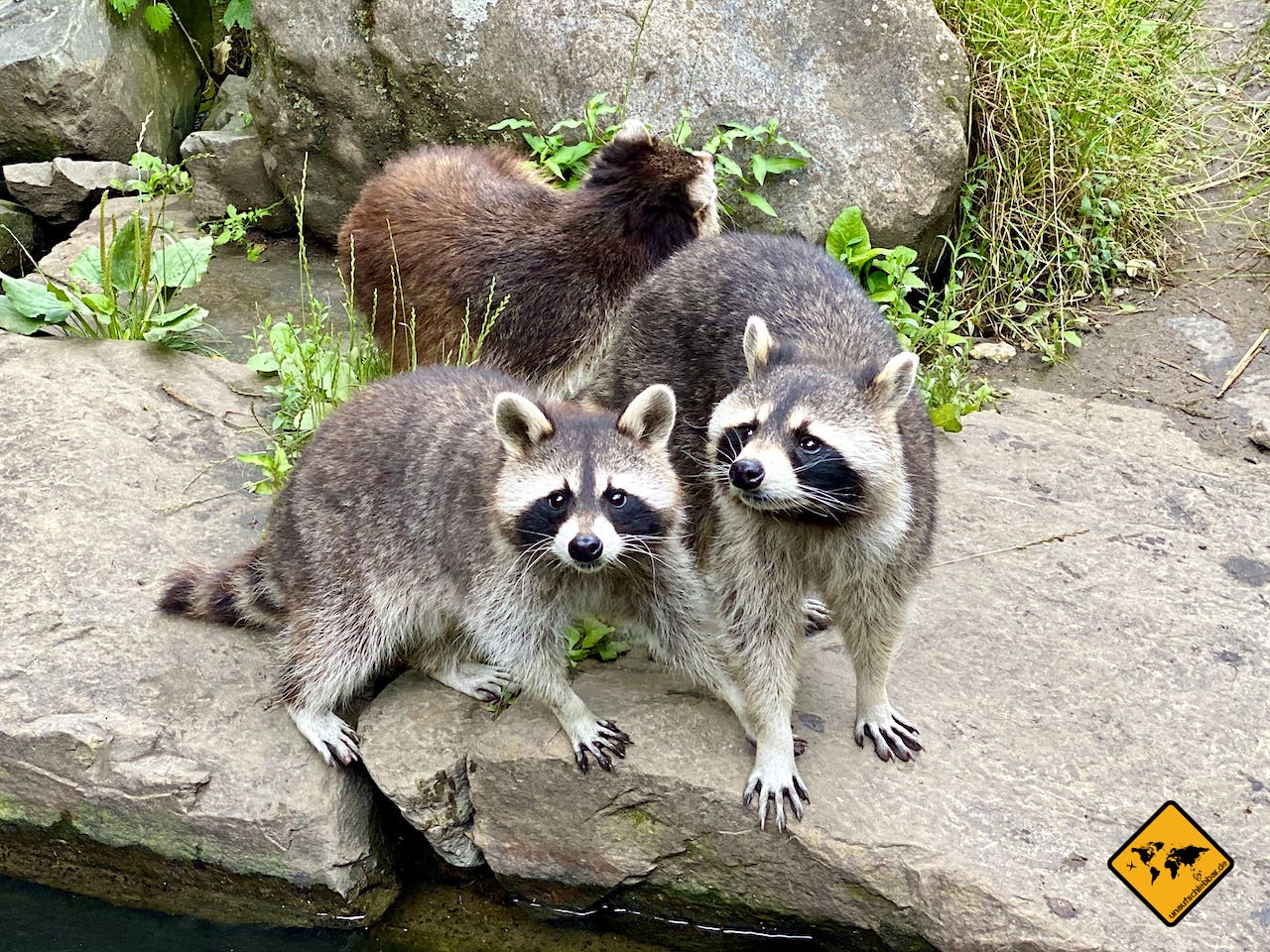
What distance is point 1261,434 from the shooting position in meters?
5.70

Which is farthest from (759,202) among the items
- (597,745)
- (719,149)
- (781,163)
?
(597,745)

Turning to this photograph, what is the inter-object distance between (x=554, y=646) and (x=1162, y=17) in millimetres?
5896

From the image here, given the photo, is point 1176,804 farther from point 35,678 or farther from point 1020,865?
point 35,678

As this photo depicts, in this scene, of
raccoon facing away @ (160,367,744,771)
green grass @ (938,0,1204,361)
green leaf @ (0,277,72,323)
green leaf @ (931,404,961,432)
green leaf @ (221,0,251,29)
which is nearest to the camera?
raccoon facing away @ (160,367,744,771)

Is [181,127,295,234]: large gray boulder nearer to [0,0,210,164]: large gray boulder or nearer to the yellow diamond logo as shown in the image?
[0,0,210,164]: large gray boulder

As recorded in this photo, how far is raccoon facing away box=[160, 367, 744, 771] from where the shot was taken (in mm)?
3719

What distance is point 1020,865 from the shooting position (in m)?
3.37

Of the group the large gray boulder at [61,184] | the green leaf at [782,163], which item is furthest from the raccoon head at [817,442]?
the large gray boulder at [61,184]

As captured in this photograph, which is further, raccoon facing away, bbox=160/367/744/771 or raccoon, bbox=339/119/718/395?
raccoon, bbox=339/119/718/395

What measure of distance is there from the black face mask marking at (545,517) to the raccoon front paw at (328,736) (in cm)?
93

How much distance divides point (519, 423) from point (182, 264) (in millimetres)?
2994

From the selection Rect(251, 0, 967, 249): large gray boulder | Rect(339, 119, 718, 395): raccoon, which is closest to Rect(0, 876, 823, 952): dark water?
Rect(339, 119, 718, 395): raccoon

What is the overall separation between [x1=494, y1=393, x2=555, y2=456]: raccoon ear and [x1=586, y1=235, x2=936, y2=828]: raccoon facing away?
51 cm

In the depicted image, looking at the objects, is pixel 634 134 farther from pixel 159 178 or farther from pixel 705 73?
pixel 159 178
